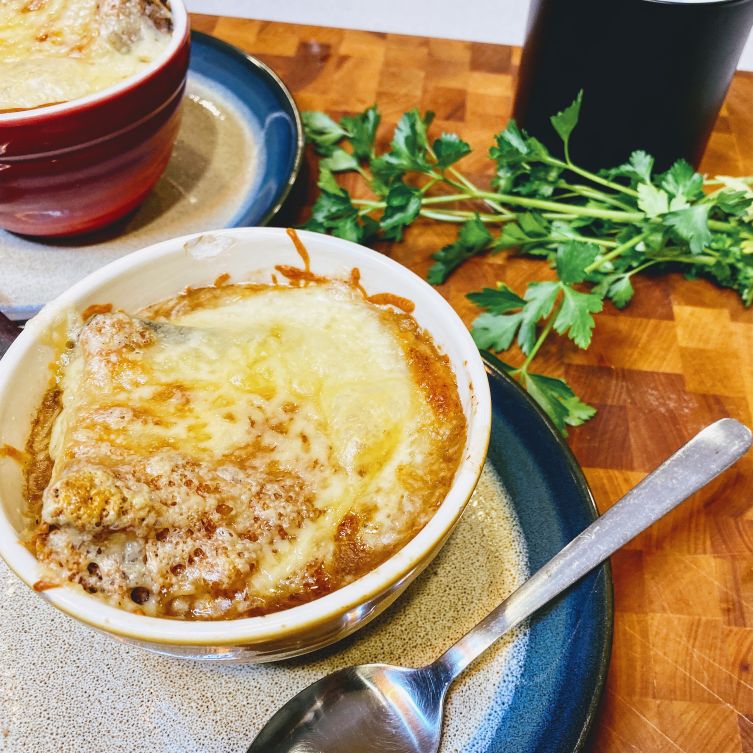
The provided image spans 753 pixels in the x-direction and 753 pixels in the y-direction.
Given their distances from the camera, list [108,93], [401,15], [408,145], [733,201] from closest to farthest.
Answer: [108,93] → [733,201] → [408,145] → [401,15]

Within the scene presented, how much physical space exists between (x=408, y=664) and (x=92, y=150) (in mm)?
847

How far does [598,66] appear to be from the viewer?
126 centimetres

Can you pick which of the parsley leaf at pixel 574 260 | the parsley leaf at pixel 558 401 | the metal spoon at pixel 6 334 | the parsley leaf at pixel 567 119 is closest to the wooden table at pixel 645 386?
the parsley leaf at pixel 558 401

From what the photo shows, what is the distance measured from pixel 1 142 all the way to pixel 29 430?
0.47 meters

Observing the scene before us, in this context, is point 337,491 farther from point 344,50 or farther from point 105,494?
point 344,50

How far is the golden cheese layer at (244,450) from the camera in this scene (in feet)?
2.30

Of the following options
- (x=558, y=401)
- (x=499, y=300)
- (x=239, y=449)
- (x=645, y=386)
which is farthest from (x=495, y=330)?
(x=239, y=449)

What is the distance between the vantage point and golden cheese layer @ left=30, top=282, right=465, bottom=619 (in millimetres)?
702

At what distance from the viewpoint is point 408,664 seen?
85 cm

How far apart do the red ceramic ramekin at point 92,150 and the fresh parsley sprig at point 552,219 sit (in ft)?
1.01

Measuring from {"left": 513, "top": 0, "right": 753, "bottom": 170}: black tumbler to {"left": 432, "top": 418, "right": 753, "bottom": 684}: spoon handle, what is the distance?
624mm

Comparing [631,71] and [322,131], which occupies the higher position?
[631,71]

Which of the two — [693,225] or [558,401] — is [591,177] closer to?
[693,225]

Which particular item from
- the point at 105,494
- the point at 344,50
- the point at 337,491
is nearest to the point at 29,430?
the point at 105,494
